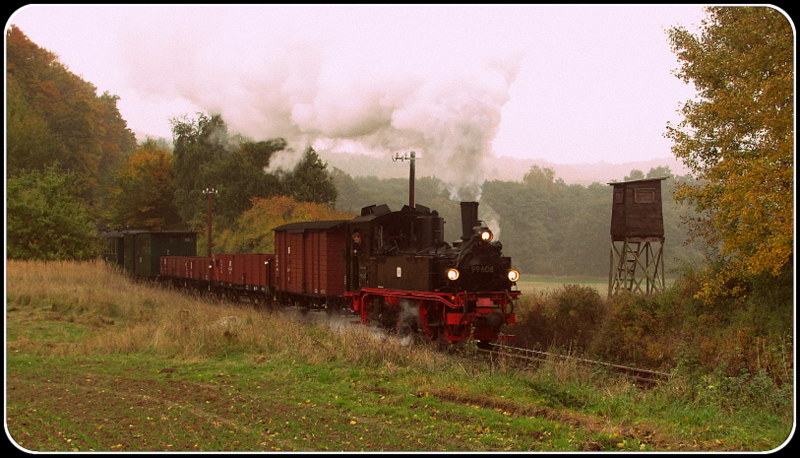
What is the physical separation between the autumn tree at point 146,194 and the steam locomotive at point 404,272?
93.2ft

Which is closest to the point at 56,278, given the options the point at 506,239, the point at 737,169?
the point at 737,169

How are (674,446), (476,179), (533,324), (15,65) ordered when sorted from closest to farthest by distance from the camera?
1. (674,446)
2. (476,179)
3. (533,324)
4. (15,65)

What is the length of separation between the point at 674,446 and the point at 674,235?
59.8 metres

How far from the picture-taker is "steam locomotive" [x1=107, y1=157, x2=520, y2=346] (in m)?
16.5

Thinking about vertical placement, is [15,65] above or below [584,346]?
above

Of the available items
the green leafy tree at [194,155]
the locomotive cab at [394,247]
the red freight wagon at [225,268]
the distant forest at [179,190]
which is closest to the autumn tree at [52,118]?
the distant forest at [179,190]

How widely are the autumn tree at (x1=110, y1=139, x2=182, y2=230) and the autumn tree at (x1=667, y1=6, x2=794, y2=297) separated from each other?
37897 mm

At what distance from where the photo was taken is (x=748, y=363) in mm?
17984

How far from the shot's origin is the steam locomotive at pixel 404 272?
1652 cm

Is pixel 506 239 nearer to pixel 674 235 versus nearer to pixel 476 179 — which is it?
pixel 674 235

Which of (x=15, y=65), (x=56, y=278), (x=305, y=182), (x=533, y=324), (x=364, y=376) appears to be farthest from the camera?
(x=15, y=65)

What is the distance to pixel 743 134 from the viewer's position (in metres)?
18.5

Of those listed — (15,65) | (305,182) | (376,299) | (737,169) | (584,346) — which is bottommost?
(584,346)

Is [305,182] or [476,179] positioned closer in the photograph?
[476,179]
